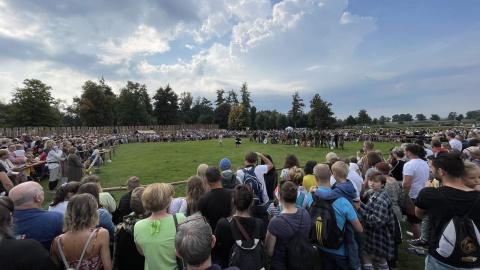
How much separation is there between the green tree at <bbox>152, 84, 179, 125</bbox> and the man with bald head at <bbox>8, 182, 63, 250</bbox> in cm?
7526

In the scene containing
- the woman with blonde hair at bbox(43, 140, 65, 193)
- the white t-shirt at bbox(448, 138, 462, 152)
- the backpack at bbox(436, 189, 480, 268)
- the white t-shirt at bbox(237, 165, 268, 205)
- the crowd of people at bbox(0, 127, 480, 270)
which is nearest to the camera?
the crowd of people at bbox(0, 127, 480, 270)

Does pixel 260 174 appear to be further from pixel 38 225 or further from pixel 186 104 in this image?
pixel 186 104

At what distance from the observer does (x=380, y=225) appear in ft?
12.2

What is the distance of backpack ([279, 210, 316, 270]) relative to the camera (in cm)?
287

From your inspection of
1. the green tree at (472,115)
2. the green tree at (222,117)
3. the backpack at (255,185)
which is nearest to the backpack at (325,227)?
the backpack at (255,185)

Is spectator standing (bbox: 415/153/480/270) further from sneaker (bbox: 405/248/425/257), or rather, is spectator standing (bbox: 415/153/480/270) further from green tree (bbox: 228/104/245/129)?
green tree (bbox: 228/104/245/129)

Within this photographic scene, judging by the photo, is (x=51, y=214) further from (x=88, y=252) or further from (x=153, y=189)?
(x=153, y=189)

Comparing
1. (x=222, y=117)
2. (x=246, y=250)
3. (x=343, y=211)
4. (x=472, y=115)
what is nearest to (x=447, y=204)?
(x=343, y=211)

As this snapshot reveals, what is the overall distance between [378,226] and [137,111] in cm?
7349

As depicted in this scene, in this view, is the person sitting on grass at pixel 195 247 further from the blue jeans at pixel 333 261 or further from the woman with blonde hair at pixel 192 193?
the blue jeans at pixel 333 261

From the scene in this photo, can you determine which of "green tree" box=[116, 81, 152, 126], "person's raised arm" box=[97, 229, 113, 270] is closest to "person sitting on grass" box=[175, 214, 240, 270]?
"person's raised arm" box=[97, 229, 113, 270]

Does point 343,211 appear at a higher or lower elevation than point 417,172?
lower

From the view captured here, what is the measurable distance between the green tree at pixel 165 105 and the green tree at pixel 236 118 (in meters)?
16.9

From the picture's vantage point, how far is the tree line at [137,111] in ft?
157
